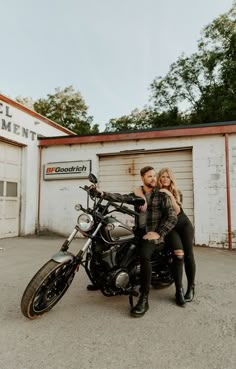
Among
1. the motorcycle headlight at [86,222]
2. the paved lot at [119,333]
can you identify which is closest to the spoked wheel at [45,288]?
the paved lot at [119,333]

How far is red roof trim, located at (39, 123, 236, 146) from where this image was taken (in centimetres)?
630

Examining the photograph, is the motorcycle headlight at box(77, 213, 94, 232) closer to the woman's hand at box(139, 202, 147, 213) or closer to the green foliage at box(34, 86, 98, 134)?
the woman's hand at box(139, 202, 147, 213)

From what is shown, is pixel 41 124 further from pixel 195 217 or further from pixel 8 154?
pixel 195 217

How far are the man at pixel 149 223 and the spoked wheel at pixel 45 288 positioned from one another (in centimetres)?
67

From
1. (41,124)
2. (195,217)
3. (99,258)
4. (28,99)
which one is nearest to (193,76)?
(28,99)

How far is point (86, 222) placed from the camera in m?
2.34

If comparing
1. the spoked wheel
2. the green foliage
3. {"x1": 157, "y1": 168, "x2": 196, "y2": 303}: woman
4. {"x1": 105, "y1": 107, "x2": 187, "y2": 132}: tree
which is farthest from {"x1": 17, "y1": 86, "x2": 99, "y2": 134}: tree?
the spoked wheel

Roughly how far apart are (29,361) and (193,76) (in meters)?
24.4

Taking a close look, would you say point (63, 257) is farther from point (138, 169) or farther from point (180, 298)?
point (138, 169)

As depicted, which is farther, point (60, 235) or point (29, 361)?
point (60, 235)

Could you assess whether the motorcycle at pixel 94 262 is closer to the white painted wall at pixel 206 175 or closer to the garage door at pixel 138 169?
the white painted wall at pixel 206 175

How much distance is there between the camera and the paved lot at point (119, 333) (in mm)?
1745

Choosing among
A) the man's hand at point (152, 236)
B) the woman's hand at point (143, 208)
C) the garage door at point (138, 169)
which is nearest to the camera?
the man's hand at point (152, 236)

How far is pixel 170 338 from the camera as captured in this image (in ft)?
6.71
